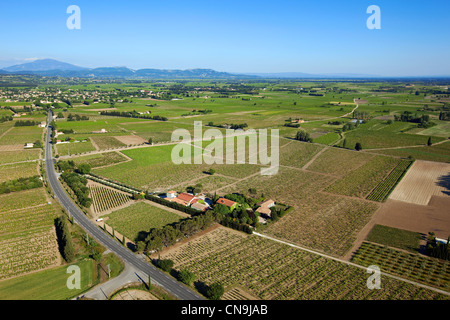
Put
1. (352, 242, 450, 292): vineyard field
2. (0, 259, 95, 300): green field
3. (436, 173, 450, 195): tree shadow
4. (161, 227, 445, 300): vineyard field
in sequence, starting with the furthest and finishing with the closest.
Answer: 1. (436, 173, 450, 195): tree shadow
2. (352, 242, 450, 292): vineyard field
3. (161, 227, 445, 300): vineyard field
4. (0, 259, 95, 300): green field

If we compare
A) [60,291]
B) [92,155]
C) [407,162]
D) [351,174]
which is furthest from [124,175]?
[407,162]

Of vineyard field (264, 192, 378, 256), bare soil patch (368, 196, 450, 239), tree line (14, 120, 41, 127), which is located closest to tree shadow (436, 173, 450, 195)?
bare soil patch (368, 196, 450, 239)

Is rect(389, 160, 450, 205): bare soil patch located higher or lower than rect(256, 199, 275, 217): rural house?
higher

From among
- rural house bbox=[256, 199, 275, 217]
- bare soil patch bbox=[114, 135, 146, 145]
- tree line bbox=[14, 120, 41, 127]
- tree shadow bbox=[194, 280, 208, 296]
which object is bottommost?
tree shadow bbox=[194, 280, 208, 296]

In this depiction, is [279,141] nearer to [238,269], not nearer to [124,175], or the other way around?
[124,175]

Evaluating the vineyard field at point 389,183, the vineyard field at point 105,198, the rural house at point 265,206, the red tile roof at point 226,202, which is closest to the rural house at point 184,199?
the red tile roof at point 226,202

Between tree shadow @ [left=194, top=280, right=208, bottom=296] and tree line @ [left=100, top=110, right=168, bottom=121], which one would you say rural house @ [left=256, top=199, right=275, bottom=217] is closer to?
tree shadow @ [left=194, top=280, right=208, bottom=296]

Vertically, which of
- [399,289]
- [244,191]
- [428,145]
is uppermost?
[428,145]

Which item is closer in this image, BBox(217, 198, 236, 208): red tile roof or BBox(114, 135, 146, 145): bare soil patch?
BBox(217, 198, 236, 208): red tile roof

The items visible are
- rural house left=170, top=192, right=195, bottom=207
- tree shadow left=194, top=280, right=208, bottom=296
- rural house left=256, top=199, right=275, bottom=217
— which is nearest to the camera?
tree shadow left=194, top=280, right=208, bottom=296
